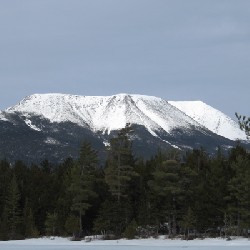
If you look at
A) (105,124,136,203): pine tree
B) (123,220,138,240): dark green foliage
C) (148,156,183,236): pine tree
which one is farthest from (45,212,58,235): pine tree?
(148,156,183,236): pine tree

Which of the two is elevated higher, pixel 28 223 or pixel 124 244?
pixel 28 223

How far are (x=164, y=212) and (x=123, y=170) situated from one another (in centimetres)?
905

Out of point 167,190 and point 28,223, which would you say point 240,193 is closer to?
point 167,190

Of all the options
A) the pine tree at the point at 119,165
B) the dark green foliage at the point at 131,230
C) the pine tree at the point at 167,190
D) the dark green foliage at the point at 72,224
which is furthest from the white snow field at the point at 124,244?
the pine tree at the point at 119,165

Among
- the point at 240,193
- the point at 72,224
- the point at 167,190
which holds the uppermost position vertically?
the point at 167,190

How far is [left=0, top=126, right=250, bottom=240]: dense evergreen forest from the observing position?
7750 cm

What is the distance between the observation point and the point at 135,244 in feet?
250

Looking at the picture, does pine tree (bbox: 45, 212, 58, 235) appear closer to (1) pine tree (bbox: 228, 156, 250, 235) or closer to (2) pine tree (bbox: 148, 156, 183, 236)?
(2) pine tree (bbox: 148, 156, 183, 236)

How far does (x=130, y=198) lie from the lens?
8681 centimetres

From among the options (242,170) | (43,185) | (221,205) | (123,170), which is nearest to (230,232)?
(221,205)

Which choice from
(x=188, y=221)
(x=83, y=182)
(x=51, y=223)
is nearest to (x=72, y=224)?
(x=51, y=223)

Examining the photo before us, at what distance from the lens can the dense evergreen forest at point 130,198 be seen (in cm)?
7750

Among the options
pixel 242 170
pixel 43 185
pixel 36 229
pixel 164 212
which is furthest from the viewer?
pixel 43 185

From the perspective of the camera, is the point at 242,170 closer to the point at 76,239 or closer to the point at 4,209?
the point at 76,239
